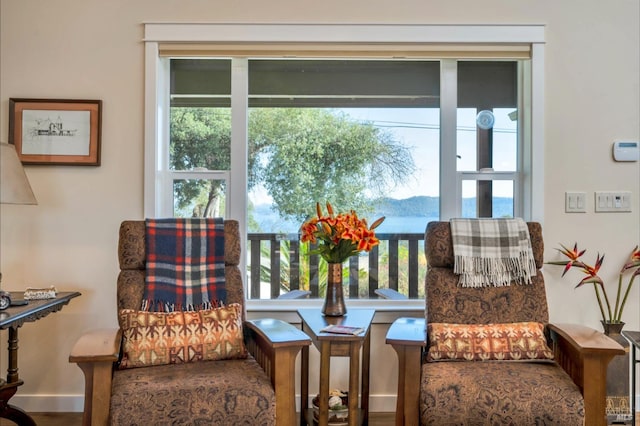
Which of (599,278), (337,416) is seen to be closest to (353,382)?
(337,416)

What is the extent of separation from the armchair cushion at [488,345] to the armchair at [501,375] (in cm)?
3

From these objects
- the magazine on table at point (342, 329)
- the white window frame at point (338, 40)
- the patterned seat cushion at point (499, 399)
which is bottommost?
the patterned seat cushion at point (499, 399)

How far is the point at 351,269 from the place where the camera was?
9.60ft

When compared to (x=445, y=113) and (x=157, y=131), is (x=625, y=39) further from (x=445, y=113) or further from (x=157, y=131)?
(x=157, y=131)

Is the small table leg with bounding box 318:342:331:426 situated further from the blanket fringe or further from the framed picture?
the framed picture

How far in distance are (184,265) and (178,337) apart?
378 mm

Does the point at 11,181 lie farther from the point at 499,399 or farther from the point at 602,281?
the point at 602,281

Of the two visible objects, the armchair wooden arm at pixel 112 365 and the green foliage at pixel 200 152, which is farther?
the green foliage at pixel 200 152

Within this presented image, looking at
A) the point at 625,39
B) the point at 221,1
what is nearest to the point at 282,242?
the point at 221,1

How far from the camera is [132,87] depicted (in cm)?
276

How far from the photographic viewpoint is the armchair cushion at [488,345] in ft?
7.04

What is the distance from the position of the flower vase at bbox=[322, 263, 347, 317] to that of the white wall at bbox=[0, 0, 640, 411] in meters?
0.60

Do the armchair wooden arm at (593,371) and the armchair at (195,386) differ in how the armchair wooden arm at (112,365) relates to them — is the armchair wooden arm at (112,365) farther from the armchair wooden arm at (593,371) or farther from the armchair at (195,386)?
the armchair wooden arm at (593,371)

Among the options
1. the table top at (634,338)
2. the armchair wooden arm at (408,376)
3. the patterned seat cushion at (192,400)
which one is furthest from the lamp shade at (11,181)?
the table top at (634,338)
